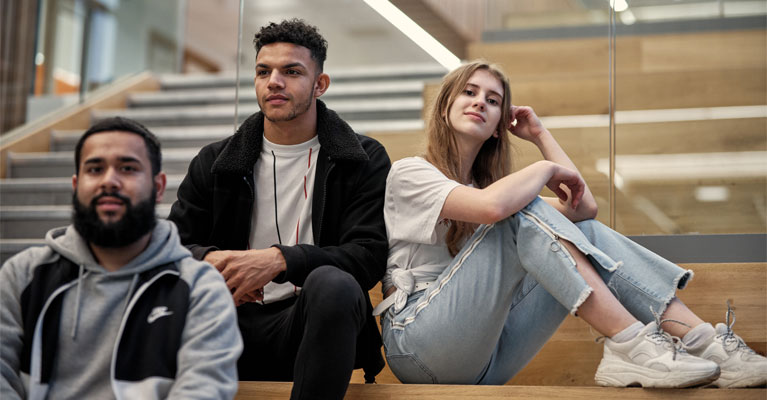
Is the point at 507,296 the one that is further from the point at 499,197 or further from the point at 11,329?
the point at 11,329

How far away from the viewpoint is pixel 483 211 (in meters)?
1.70

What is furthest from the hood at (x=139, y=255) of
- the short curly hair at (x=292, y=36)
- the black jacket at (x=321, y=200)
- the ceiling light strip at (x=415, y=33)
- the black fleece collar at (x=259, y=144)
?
the ceiling light strip at (x=415, y=33)

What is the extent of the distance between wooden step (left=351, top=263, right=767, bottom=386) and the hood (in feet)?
3.05

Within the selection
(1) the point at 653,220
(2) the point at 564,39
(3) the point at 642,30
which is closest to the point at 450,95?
(1) the point at 653,220

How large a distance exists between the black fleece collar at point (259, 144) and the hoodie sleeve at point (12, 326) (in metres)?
0.62

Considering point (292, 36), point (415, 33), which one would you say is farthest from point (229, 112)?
point (292, 36)

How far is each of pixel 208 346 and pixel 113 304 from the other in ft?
0.63

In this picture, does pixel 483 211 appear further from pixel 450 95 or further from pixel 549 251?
pixel 450 95

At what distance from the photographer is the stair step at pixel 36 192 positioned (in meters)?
3.75

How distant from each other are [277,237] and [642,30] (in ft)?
4.81

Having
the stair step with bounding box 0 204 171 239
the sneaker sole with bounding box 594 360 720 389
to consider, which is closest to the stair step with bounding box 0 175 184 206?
the stair step with bounding box 0 204 171 239

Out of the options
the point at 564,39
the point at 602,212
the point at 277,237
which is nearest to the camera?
the point at 277,237

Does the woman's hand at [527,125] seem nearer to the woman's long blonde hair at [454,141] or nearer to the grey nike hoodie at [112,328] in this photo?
the woman's long blonde hair at [454,141]

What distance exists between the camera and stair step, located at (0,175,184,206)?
148 inches
